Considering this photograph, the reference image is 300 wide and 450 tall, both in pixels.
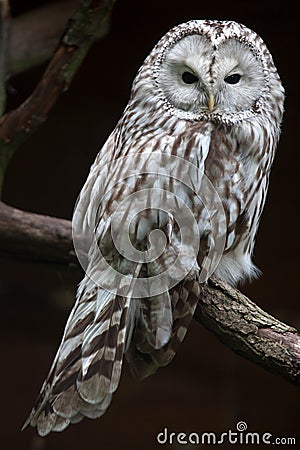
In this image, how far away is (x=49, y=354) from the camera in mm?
2385

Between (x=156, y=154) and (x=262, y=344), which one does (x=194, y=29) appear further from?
(x=262, y=344)

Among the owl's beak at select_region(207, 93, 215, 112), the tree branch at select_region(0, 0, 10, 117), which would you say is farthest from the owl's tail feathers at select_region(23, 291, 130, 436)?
the tree branch at select_region(0, 0, 10, 117)

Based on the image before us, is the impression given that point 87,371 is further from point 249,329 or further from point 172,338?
point 249,329

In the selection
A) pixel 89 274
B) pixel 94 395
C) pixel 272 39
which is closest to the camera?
pixel 94 395

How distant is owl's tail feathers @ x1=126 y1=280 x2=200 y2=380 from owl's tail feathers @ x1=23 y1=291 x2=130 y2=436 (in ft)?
0.17

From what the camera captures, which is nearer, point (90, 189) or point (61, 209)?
point (90, 189)

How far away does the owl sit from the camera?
1497 millimetres

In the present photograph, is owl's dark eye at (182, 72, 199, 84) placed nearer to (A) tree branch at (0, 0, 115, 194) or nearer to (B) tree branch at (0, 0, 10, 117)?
(A) tree branch at (0, 0, 115, 194)

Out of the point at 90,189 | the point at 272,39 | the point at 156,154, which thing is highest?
the point at 272,39

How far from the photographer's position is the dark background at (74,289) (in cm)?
225

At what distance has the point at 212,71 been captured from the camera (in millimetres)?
1479

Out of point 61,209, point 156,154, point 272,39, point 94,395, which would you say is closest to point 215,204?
point 156,154

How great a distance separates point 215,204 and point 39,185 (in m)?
0.93

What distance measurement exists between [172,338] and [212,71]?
1.57 ft
